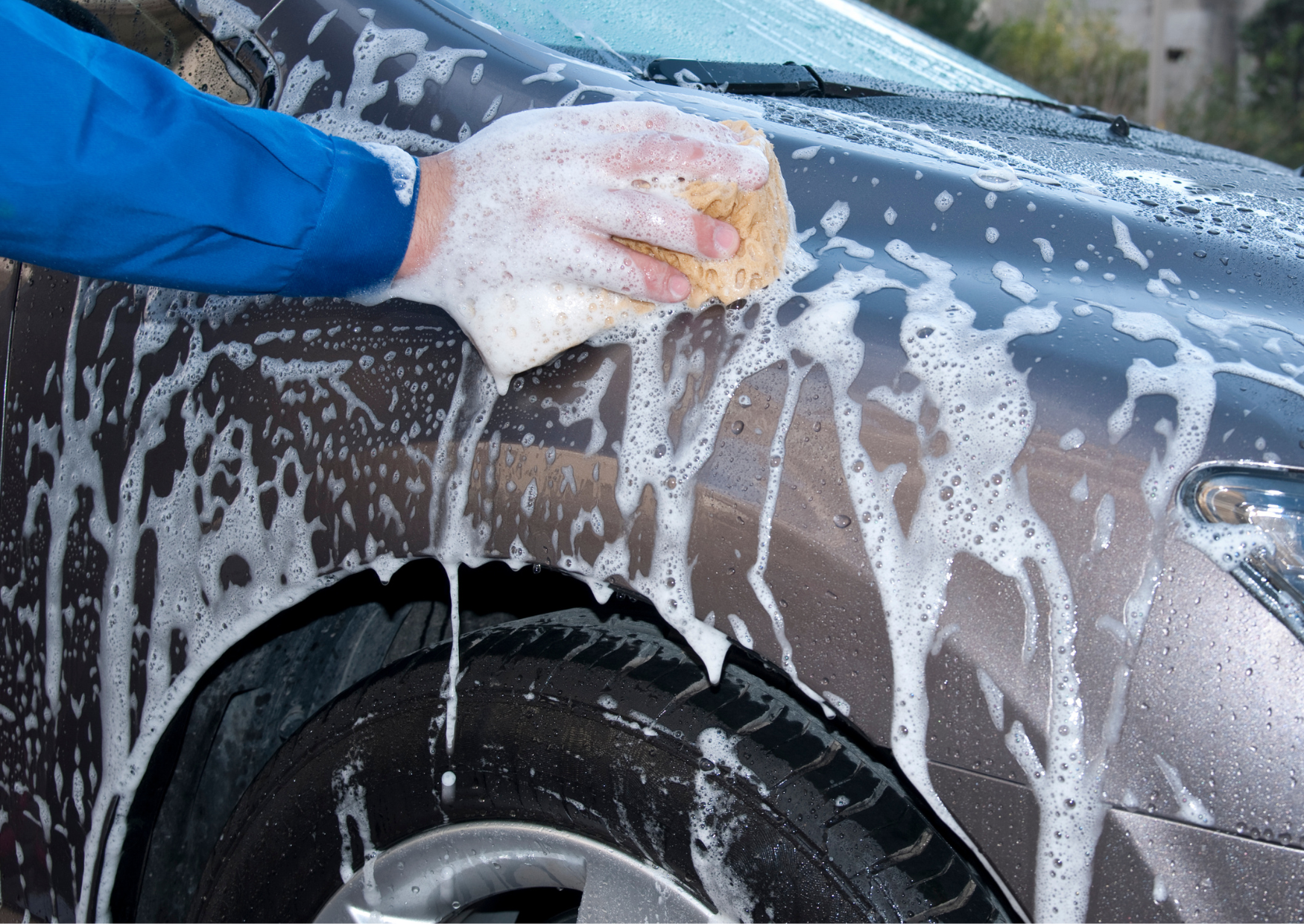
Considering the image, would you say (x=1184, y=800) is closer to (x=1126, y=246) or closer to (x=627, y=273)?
(x=1126, y=246)

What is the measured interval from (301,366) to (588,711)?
0.49m

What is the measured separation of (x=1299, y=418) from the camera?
786 mm

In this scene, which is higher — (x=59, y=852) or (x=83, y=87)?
(x=83, y=87)

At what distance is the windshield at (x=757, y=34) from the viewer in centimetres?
154

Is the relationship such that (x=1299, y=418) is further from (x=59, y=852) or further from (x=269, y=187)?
(x=59, y=852)

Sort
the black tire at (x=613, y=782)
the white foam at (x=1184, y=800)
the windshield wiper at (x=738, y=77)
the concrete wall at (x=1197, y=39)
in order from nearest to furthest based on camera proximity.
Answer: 1. the white foam at (x=1184, y=800)
2. the black tire at (x=613, y=782)
3. the windshield wiper at (x=738, y=77)
4. the concrete wall at (x=1197, y=39)

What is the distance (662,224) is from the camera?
99 cm

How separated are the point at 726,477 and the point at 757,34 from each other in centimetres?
124

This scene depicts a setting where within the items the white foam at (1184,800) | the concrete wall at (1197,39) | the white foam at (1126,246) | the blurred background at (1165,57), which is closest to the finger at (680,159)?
the white foam at (1126,246)

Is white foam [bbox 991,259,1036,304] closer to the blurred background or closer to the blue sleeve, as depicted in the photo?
the blue sleeve

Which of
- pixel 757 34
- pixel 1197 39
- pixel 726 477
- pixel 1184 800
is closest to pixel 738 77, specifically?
pixel 757 34

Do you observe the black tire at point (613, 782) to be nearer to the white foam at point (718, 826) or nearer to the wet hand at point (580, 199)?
the white foam at point (718, 826)

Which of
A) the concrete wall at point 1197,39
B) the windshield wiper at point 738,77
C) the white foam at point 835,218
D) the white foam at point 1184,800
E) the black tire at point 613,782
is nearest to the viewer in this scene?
the white foam at point 1184,800

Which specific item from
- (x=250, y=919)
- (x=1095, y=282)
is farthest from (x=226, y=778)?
(x=1095, y=282)
